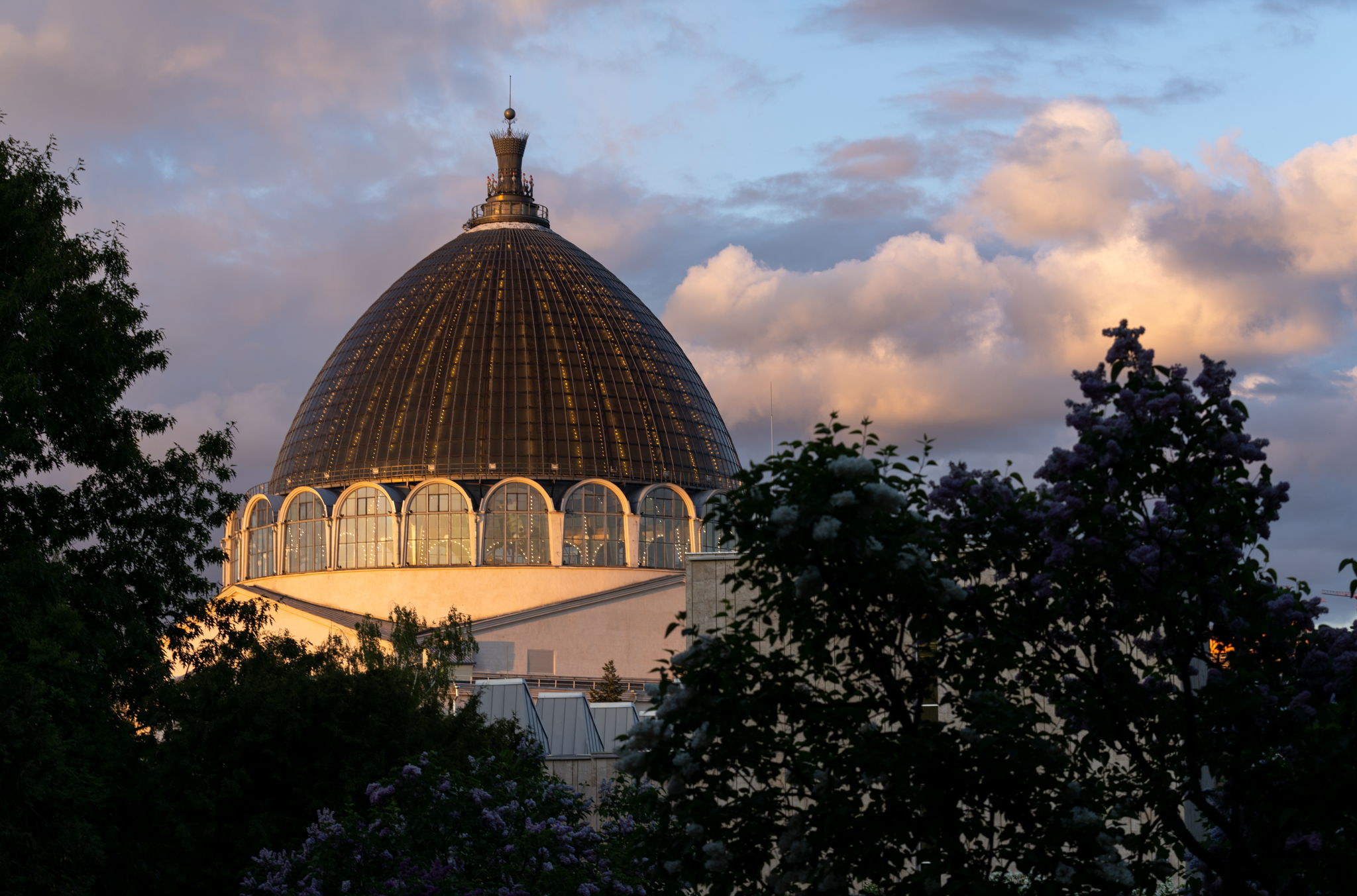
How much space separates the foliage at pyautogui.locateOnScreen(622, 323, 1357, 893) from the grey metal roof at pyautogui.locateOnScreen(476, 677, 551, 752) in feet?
82.6

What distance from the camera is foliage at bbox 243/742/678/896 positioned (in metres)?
17.2

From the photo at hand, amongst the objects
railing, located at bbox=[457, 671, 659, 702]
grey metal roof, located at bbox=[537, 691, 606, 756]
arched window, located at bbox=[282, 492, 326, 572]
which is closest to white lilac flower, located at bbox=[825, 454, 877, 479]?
grey metal roof, located at bbox=[537, 691, 606, 756]

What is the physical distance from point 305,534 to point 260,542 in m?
4.55

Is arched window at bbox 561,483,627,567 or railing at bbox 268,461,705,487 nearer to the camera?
arched window at bbox 561,483,627,567

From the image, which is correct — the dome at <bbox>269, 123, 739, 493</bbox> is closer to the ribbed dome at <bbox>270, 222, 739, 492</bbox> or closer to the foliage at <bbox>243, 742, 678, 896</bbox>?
the ribbed dome at <bbox>270, 222, 739, 492</bbox>

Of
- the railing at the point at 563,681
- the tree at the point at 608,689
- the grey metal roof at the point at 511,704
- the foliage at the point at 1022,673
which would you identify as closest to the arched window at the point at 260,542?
the railing at the point at 563,681

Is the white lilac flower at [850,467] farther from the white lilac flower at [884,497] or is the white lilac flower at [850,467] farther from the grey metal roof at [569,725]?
the grey metal roof at [569,725]

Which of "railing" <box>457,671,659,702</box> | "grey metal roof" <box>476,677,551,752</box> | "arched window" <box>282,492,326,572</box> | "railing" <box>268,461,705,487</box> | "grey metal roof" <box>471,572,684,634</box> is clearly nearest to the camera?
"grey metal roof" <box>476,677,551,752</box>

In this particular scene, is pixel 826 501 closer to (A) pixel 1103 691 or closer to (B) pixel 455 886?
(A) pixel 1103 691

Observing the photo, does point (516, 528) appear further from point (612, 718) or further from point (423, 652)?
point (612, 718)

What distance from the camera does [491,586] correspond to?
70.8 metres

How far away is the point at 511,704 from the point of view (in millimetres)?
37562

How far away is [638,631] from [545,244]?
82.4ft

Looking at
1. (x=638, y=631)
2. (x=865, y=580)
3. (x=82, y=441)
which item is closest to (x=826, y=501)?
(x=865, y=580)
